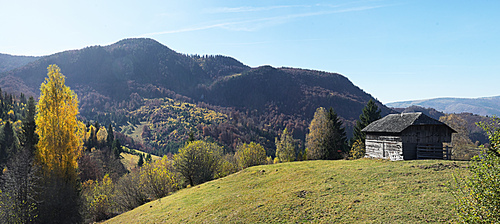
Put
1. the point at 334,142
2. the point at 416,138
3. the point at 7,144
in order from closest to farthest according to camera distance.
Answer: the point at 416,138 → the point at 7,144 → the point at 334,142

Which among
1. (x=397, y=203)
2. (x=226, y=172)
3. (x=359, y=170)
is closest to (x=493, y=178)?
(x=397, y=203)

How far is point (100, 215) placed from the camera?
38656 mm

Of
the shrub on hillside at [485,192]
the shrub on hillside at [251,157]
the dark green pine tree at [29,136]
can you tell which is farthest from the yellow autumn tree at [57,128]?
the shrub on hillside at [485,192]

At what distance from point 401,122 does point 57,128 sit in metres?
47.0

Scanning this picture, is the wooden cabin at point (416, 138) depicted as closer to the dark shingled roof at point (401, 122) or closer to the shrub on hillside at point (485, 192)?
the dark shingled roof at point (401, 122)

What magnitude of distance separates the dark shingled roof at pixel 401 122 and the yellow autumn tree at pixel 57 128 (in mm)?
43822

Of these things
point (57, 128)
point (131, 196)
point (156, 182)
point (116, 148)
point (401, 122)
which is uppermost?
point (57, 128)

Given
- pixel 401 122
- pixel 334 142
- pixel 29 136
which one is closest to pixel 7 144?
pixel 29 136

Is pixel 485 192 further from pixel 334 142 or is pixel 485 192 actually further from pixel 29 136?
pixel 334 142

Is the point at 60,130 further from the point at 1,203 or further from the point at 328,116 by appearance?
the point at 328,116

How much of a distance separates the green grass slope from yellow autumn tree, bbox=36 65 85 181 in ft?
49.4

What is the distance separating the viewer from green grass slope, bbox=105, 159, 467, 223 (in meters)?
15.0

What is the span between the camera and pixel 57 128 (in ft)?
101

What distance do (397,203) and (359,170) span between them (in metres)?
10.9
